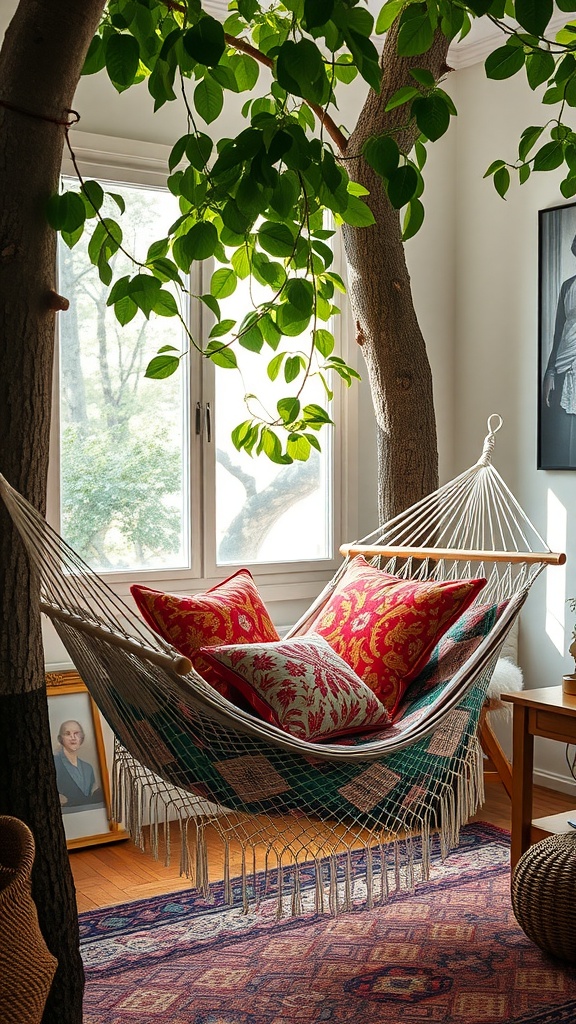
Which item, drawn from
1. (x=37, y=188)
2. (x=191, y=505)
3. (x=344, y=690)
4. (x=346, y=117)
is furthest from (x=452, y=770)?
(x=346, y=117)

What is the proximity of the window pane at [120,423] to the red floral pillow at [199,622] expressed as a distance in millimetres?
1046

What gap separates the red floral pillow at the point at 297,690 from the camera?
2096 millimetres

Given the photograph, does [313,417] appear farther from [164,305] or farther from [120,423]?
[120,423]

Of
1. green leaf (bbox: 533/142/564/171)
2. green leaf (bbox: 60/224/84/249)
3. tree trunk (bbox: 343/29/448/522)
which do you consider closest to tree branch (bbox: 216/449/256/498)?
tree trunk (bbox: 343/29/448/522)

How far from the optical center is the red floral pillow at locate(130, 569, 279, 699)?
7.46 feet

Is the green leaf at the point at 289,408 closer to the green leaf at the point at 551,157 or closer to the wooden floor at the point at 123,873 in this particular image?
the green leaf at the point at 551,157

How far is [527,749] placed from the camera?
2662mm

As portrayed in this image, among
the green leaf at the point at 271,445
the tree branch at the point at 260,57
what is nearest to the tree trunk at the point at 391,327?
the tree branch at the point at 260,57

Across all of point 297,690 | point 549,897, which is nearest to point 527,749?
point 549,897

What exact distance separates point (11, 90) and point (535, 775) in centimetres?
299

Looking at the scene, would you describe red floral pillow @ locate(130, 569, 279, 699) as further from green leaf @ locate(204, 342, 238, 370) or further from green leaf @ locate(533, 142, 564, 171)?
green leaf @ locate(533, 142, 564, 171)

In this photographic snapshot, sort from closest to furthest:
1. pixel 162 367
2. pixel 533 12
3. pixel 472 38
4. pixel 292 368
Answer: pixel 533 12 < pixel 162 367 < pixel 292 368 < pixel 472 38

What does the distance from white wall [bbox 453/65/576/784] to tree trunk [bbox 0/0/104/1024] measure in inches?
92.4

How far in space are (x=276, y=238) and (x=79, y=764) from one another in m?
2.12
